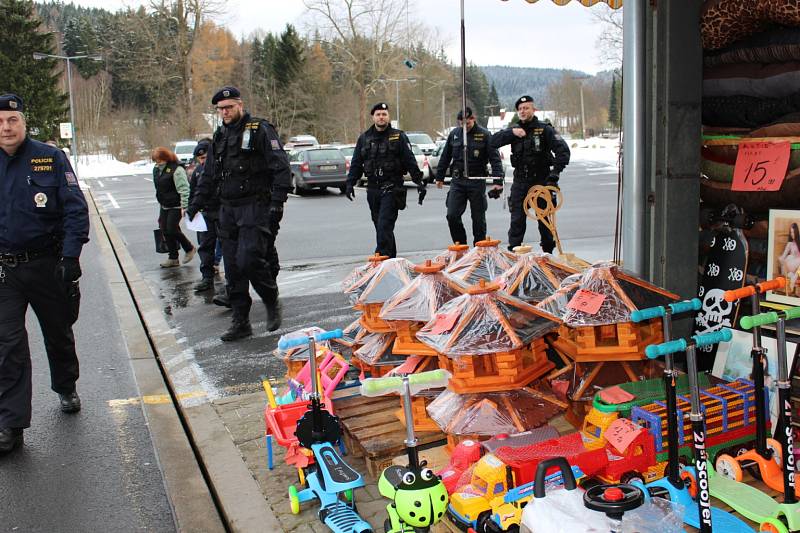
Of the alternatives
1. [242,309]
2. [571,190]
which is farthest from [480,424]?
[571,190]

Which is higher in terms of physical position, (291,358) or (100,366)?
(291,358)

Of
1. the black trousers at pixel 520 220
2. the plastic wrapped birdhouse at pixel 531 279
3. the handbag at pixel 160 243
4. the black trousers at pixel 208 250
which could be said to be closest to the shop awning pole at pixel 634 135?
the plastic wrapped birdhouse at pixel 531 279

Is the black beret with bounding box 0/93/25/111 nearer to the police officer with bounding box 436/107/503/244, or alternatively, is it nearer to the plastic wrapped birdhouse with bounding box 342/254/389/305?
the plastic wrapped birdhouse with bounding box 342/254/389/305

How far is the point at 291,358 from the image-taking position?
5.17 metres

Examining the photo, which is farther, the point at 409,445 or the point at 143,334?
the point at 143,334

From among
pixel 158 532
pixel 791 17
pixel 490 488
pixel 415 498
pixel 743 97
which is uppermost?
pixel 791 17

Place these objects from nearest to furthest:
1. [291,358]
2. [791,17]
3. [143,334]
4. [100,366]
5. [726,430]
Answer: [726,430], [791,17], [291,358], [100,366], [143,334]

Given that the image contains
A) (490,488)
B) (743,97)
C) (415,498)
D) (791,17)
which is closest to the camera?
(415,498)

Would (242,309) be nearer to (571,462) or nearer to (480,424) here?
(480,424)

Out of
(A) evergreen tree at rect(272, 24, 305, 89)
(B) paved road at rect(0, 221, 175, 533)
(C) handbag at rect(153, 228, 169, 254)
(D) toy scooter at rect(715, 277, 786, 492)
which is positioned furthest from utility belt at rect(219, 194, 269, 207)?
(A) evergreen tree at rect(272, 24, 305, 89)

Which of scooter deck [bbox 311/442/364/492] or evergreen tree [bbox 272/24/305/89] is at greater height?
evergreen tree [bbox 272/24/305/89]

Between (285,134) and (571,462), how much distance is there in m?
65.4

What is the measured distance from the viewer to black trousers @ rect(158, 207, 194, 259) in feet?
40.1

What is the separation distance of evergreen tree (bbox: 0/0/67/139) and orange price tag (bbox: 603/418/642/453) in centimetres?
6144
